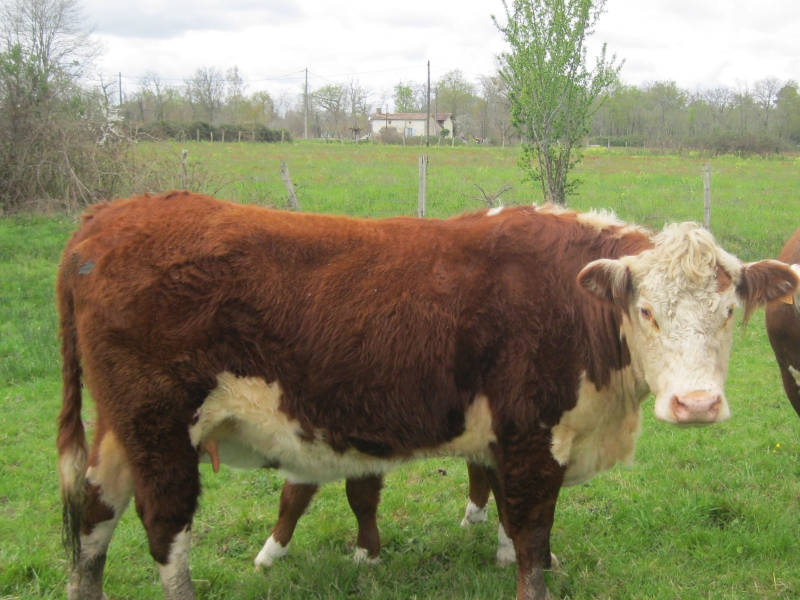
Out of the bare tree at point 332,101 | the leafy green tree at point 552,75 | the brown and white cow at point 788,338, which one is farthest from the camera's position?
the bare tree at point 332,101

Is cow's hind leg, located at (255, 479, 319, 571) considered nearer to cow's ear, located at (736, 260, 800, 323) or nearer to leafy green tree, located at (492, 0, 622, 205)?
cow's ear, located at (736, 260, 800, 323)

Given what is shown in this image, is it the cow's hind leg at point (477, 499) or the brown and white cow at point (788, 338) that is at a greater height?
the brown and white cow at point (788, 338)

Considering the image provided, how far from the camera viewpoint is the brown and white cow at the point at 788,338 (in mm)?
4691

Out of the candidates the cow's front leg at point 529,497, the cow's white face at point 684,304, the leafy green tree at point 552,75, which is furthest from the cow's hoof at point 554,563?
the leafy green tree at point 552,75

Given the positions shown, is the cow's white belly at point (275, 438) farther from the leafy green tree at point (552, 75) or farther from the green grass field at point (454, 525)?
the leafy green tree at point (552, 75)

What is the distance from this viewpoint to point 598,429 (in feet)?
11.6

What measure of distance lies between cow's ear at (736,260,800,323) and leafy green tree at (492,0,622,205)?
831 cm

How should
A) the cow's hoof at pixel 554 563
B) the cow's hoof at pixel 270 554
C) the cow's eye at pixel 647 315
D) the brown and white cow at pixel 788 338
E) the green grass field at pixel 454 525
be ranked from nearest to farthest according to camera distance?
the cow's eye at pixel 647 315 → the green grass field at pixel 454 525 → the cow's hoof at pixel 554 563 → the cow's hoof at pixel 270 554 → the brown and white cow at pixel 788 338

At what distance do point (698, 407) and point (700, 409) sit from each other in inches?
0.4

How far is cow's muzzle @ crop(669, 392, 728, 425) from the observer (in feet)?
9.21

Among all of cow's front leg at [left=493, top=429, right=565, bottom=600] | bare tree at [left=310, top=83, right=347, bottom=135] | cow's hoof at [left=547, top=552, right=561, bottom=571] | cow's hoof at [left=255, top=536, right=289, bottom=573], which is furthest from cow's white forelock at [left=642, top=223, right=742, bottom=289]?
bare tree at [left=310, top=83, right=347, bottom=135]

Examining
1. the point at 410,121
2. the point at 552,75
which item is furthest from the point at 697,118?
the point at 552,75

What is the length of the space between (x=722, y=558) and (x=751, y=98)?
66.4 meters

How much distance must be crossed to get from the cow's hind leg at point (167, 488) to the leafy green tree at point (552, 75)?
30.4 feet
